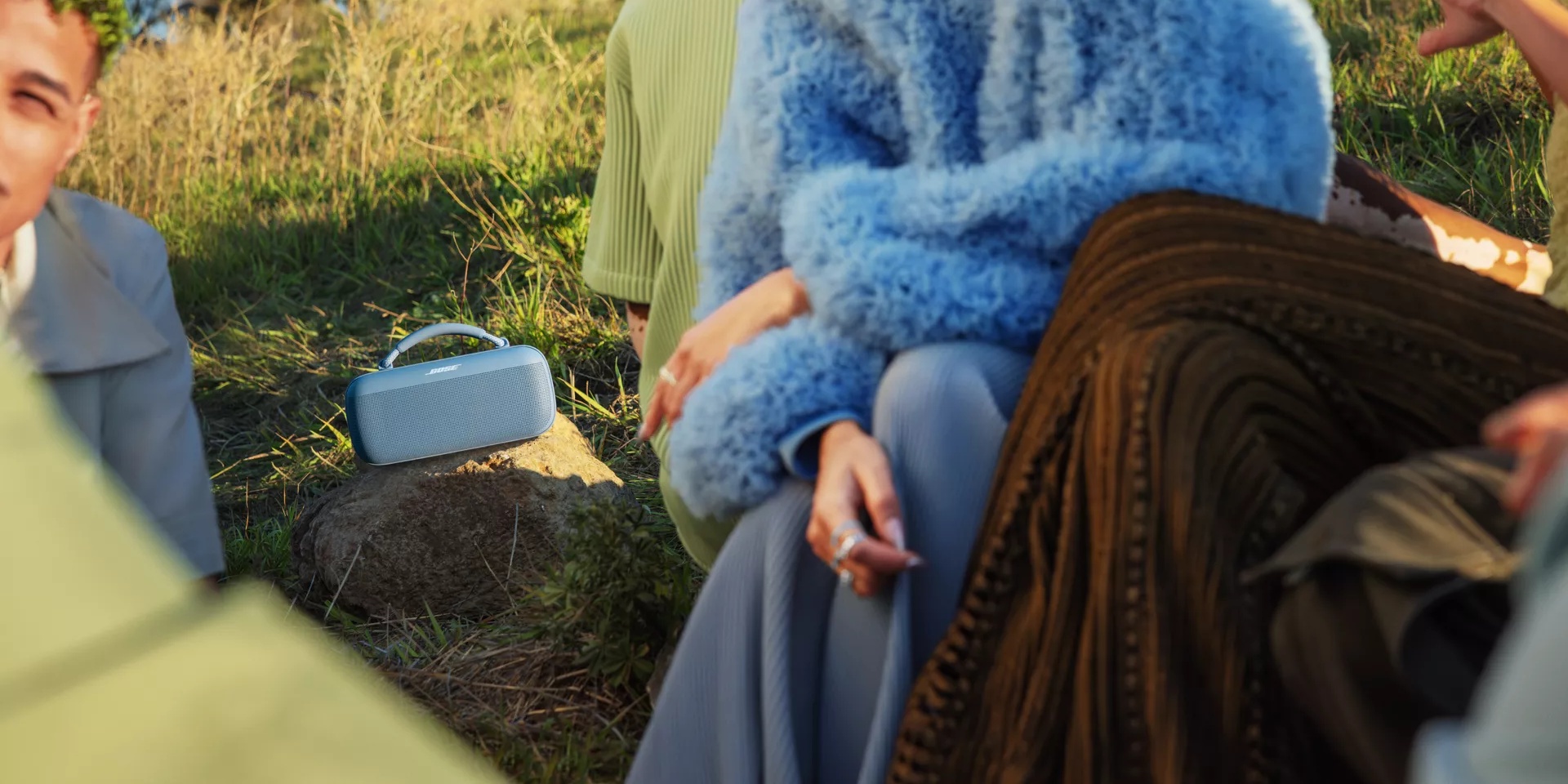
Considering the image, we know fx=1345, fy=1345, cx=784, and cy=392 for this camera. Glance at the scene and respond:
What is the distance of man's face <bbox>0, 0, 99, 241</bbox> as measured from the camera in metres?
1.61

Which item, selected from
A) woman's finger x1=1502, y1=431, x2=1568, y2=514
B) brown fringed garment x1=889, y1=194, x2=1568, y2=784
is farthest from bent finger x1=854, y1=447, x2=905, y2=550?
woman's finger x1=1502, y1=431, x2=1568, y2=514

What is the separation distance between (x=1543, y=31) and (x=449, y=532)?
242cm

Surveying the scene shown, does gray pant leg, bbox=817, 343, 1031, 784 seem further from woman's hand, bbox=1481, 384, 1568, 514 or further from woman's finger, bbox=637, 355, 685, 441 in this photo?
woman's hand, bbox=1481, 384, 1568, 514

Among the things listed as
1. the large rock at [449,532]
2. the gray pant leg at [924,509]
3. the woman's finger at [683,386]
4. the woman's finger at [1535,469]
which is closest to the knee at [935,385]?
the gray pant leg at [924,509]

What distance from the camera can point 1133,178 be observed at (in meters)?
1.57

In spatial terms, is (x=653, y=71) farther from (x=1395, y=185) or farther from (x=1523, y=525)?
(x=1523, y=525)

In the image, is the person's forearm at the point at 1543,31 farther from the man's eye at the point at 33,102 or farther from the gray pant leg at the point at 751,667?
the man's eye at the point at 33,102

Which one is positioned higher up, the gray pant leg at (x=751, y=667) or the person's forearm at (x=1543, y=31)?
the person's forearm at (x=1543, y=31)

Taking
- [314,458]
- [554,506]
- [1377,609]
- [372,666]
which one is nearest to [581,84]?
[314,458]

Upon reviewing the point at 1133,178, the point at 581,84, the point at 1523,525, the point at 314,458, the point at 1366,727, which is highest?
the point at 1133,178

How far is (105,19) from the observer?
1.70 metres

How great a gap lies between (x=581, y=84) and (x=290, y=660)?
623 centimetres

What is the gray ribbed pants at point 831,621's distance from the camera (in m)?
1.54

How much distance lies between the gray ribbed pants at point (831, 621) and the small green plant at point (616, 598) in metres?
0.80
